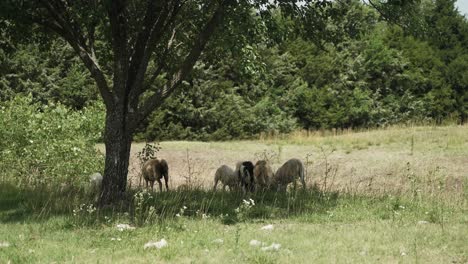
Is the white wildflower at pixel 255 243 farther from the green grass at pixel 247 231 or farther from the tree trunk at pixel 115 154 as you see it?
the tree trunk at pixel 115 154

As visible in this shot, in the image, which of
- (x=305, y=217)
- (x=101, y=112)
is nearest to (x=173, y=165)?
(x=101, y=112)

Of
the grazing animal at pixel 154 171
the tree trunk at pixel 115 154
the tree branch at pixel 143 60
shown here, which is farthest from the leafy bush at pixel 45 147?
the tree branch at pixel 143 60

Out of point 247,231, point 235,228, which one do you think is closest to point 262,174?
point 235,228

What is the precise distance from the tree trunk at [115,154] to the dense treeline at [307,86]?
2712cm

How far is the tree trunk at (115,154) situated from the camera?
32.4ft

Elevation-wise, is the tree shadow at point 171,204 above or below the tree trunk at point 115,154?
below

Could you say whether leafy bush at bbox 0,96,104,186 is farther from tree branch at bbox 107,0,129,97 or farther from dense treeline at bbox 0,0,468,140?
dense treeline at bbox 0,0,468,140

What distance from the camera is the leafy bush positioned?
49.6ft

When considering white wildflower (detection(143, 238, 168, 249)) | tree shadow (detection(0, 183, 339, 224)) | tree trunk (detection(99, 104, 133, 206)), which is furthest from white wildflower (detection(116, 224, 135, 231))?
tree trunk (detection(99, 104, 133, 206))

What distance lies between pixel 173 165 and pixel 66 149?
798cm

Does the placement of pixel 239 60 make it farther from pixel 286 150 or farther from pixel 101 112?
pixel 286 150

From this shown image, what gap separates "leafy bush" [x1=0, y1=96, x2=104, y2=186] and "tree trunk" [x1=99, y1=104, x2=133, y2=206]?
14.2ft

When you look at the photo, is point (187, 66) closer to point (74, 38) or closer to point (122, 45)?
point (122, 45)

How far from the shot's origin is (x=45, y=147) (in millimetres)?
15625
